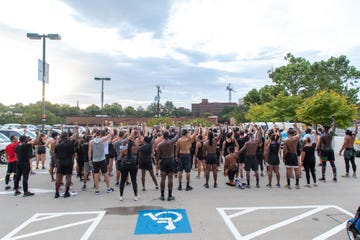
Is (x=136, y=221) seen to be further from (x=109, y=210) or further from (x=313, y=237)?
(x=313, y=237)

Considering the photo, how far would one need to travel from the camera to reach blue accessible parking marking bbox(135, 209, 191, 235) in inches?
204

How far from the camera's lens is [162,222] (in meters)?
5.61

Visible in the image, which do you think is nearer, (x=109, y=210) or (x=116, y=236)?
(x=116, y=236)

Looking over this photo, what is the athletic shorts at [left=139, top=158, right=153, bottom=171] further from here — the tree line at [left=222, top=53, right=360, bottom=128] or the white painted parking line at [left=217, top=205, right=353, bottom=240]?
the tree line at [left=222, top=53, right=360, bottom=128]

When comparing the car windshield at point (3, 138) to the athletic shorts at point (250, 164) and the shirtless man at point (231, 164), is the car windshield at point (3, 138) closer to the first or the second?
the shirtless man at point (231, 164)

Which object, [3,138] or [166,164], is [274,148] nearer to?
[166,164]

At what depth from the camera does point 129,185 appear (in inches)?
356

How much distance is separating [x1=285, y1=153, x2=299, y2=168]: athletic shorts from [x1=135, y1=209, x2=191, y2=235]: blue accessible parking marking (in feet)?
13.0

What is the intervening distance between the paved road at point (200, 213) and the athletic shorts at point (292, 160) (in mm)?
787

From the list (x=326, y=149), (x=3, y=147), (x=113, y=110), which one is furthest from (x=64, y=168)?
(x=113, y=110)

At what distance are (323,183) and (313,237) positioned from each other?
5.04 meters

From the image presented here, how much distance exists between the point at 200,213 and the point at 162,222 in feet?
3.24

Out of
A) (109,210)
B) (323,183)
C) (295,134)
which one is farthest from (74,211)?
(323,183)

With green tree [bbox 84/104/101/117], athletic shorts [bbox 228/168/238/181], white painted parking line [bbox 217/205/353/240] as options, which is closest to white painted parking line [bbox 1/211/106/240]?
white painted parking line [bbox 217/205/353/240]
